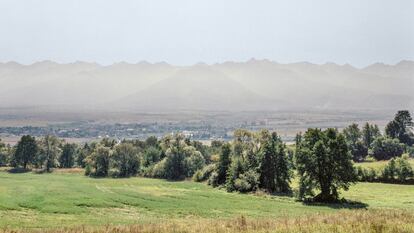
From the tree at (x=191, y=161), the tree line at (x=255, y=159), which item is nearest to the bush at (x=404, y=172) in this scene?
the tree line at (x=255, y=159)

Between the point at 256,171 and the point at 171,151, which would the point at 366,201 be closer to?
the point at 256,171

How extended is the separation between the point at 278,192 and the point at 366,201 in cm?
1739

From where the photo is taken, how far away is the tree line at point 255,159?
64.4 meters

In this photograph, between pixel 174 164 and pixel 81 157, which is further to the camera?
pixel 81 157

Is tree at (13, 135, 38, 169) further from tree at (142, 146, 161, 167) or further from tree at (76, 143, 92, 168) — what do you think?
tree at (142, 146, 161, 167)

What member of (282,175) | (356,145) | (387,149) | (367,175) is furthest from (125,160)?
(387,149)

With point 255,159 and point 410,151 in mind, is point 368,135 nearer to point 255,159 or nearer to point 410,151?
point 410,151

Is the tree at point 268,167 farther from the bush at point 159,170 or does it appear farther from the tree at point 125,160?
the tree at point 125,160

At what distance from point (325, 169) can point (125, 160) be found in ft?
197

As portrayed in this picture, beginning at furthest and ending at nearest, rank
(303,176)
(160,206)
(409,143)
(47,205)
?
(409,143) < (303,176) < (160,206) < (47,205)

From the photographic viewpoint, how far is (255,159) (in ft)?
265

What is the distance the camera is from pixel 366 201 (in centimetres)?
6022

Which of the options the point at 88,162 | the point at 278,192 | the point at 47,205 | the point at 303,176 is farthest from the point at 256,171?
the point at 88,162

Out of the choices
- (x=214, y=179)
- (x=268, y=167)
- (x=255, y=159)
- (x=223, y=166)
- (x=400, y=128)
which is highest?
(x=400, y=128)
